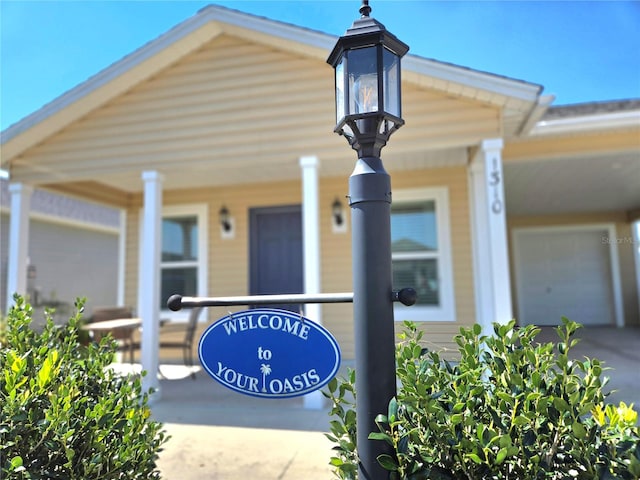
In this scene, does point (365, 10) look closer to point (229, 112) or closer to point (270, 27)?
point (270, 27)

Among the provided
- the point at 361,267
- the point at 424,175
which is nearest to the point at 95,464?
the point at 361,267

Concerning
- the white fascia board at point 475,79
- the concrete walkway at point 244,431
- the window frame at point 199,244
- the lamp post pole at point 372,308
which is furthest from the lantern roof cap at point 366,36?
the window frame at point 199,244

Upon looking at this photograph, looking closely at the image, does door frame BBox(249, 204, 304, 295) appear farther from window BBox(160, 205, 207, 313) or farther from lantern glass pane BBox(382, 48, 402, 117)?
lantern glass pane BBox(382, 48, 402, 117)

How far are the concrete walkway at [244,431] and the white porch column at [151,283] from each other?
1.23ft

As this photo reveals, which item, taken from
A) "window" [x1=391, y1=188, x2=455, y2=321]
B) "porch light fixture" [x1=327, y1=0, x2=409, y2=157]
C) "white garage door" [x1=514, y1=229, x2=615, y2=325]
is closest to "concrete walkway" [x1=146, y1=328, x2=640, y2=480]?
"porch light fixture" [x1=327, y1=0, x2=409, y2=157]

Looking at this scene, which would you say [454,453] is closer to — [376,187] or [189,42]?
[376,187]

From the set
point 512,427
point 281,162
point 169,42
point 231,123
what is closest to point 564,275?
point 281,162

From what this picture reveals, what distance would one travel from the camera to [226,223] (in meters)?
6.13

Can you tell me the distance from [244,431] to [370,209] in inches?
109

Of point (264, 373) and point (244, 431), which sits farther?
point (244, 431)

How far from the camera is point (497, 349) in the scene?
1.42 m

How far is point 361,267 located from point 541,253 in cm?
899

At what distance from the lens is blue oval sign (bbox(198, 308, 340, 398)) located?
1.43m

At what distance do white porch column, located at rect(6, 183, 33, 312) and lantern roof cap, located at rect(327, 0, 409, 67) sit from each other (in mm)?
4981
